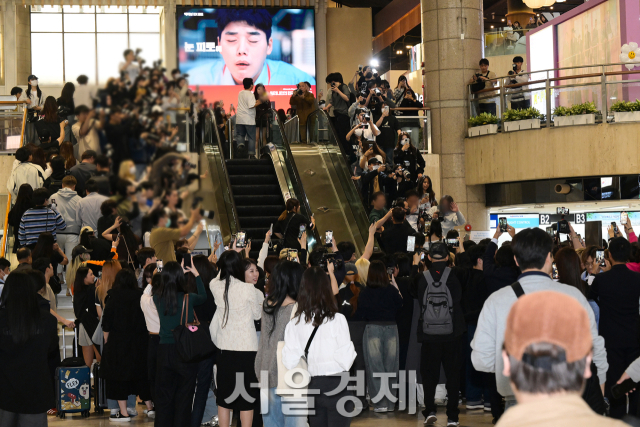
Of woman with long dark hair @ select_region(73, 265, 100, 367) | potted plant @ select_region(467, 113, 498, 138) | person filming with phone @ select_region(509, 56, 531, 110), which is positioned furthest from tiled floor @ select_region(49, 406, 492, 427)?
potted plant @ select_region(467, 113, 498, 138)

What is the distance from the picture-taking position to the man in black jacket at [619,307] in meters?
6.12

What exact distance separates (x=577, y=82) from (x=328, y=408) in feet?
38.5

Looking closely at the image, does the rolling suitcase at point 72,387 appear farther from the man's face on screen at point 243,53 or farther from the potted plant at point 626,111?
the man's face on screen at point 243,53

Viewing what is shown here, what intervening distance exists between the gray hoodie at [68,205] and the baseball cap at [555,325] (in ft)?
28.2

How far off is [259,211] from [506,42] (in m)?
11.6

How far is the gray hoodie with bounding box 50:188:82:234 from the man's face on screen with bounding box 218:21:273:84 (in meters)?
14.2

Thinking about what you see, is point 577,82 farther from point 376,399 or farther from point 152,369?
point 152,369

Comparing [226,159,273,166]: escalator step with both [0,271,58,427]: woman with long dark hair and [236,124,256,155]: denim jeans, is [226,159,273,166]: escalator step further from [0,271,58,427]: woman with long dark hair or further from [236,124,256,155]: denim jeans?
[0,271,58,427]: woman with long dark hair

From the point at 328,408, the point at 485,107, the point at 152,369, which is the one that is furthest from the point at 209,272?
the point at 485,107

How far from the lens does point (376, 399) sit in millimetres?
8062

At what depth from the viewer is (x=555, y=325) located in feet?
5.44

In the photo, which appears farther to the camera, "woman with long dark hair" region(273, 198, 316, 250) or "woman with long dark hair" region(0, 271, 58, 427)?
"woman with long dark hair" region(273, 198, 316, 250)

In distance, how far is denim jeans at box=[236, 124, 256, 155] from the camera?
1399cm

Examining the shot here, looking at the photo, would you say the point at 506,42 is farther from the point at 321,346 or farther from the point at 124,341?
the point at 321,346
